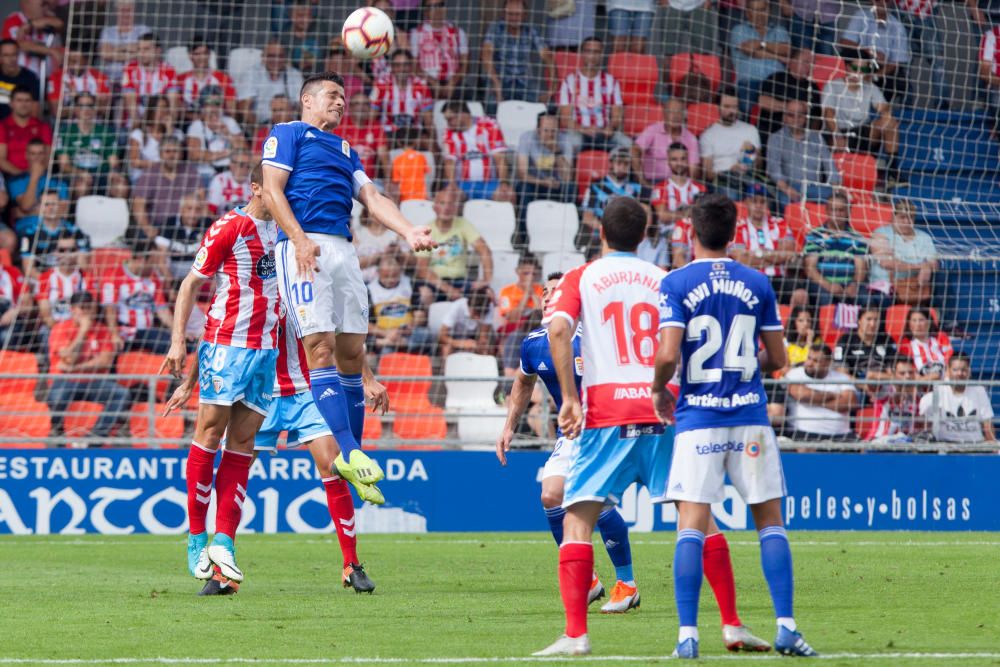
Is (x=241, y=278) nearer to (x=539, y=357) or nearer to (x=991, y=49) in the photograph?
(x=539, y=357)

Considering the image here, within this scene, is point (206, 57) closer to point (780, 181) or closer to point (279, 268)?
point (780, 181)

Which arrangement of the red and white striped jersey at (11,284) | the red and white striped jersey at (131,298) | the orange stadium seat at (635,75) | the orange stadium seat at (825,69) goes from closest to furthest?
1. the red and white striped jersey at (131,298)
2. the red and white striped jersey at (11,284)
3. the orange stadium seat at (825,69)
4. the orange stadium seat at (635,75)

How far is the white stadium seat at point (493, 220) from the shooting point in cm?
1770

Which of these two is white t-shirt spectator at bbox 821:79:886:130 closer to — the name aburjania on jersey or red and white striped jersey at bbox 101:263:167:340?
red and white striped jersey at bbox 101:263:167:340

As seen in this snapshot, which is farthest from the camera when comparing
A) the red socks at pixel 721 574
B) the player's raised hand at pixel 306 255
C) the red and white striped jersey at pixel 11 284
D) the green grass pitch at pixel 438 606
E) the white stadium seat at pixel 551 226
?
the white stadium seat at pixel 551 226

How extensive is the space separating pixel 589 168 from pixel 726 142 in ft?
5.30

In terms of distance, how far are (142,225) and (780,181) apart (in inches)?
284

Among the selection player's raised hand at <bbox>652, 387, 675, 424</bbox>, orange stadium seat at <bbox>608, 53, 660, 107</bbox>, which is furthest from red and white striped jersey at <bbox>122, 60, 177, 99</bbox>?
player's raised hand at <bbox>652, 387, 675, 424</bbox>

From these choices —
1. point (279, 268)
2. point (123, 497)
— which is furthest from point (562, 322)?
point (123, 497)

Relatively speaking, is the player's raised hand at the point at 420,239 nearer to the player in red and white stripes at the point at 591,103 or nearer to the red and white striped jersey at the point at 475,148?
the red and white striped jersey at the point at 475,148

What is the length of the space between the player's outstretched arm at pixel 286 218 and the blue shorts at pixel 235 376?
2.99 ft

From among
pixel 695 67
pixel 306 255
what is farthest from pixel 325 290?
pixel 695 67

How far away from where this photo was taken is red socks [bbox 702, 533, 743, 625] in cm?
613

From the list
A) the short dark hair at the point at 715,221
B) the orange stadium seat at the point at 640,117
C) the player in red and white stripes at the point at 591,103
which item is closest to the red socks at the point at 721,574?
the short dark hair at the point at 715,221
